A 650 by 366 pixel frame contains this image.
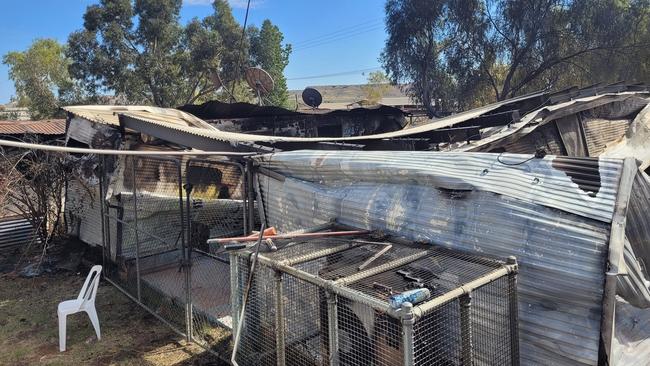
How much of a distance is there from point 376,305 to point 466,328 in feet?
1.74

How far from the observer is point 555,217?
2.75m

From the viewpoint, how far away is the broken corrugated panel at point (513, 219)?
261 cm

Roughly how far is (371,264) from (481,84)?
20281mm

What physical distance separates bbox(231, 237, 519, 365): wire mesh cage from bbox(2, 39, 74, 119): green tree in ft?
97.9

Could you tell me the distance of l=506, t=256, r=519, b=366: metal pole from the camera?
8.73 feet

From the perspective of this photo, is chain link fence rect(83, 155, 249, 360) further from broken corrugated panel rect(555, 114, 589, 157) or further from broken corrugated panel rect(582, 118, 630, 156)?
broken corrugated panel rect(582, 118, 630, 156)

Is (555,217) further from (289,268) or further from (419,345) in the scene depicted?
(289,268)

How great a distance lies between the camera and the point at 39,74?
3547 centimetres

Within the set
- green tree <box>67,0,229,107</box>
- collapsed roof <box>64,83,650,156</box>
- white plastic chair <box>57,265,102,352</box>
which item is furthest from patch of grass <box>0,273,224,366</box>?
green tree <box>67,0,229,107</box>

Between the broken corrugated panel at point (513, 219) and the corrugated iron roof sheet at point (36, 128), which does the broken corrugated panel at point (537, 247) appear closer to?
the broken corrugated panel at point (513, 219)

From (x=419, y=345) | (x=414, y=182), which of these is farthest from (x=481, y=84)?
(x=419, y=345)

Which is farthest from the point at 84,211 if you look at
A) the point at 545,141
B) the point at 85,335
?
the point at 545,141

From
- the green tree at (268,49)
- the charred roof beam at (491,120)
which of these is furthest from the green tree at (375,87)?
the charred roof beam at (491,120)

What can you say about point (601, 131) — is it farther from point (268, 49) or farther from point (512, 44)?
point (268, 49)
